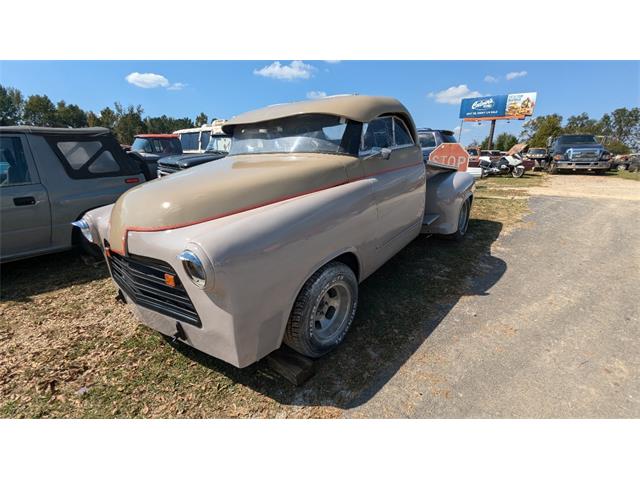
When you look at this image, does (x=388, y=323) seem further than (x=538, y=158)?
No

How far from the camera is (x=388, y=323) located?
10.1 feet

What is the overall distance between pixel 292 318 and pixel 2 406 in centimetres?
209

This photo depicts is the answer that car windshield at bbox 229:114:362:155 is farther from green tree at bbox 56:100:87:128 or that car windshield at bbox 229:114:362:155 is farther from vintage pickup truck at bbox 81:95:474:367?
green tree at bbox 56:100:87:128

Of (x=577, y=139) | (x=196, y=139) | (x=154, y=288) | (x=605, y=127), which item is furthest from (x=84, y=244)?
(x=605, y=127)

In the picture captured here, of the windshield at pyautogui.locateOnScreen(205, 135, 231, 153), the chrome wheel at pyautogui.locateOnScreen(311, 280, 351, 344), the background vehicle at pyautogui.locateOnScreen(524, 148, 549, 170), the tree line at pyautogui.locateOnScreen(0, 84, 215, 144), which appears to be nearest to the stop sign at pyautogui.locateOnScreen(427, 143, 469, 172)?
the chrome wheel at pyautogui.locateOnScreen(311, 280, 351, 344)

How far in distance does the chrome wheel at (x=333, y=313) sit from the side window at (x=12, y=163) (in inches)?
159

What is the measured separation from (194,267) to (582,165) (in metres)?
21.0

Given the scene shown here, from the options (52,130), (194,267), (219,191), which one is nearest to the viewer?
(194,267)

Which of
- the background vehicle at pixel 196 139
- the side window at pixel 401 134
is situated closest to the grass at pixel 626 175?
the side window at pixel 401 134

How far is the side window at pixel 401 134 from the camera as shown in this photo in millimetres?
3744

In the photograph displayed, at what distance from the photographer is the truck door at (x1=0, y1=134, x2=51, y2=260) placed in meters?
3.81

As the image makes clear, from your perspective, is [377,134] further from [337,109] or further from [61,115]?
[61,115]

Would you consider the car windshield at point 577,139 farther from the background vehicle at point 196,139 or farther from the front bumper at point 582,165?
the background vehicle at point 196,139

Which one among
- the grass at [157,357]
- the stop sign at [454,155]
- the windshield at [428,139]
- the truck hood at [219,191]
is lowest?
the grass at [157,357]
